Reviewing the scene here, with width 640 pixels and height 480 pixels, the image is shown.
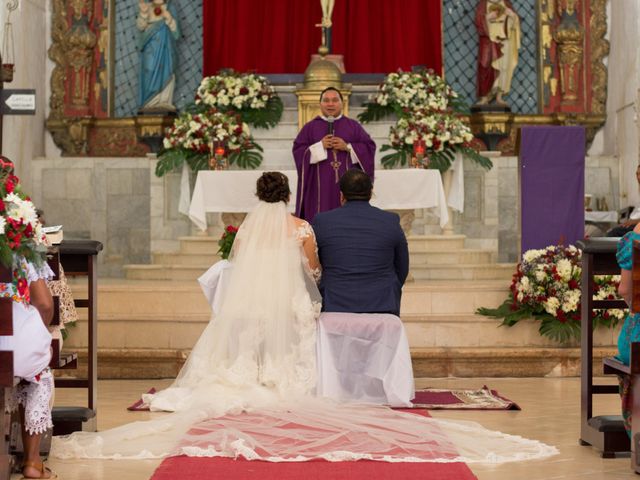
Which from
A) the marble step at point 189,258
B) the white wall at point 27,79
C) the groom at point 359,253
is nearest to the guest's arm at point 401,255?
the groom at point 359,253

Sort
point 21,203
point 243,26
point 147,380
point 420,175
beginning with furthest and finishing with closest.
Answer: point 243,26
point 420,175
point 147,380
point 21,203

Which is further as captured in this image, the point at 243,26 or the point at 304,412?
the point at 243,26

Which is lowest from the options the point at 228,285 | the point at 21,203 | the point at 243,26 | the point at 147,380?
the point at 147,380

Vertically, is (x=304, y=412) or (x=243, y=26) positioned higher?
(x=243, y=26)

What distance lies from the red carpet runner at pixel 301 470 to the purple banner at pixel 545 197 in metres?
5.32

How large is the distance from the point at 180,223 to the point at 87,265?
685 centimetres

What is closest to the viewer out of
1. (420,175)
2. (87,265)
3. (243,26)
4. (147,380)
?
(87,265)

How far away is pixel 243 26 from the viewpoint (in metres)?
16.3

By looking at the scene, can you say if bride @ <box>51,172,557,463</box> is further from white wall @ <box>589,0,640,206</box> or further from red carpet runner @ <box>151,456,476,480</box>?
white wall @ <box>589,0,640,206</box>

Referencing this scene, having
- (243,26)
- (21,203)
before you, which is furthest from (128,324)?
(243,26)

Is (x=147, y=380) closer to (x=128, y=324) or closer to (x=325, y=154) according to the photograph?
(x=128, y=324)

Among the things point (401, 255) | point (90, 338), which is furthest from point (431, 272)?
point (90, 338)

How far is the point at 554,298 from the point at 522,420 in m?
→ 2.61

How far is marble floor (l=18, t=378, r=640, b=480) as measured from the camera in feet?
19.0
